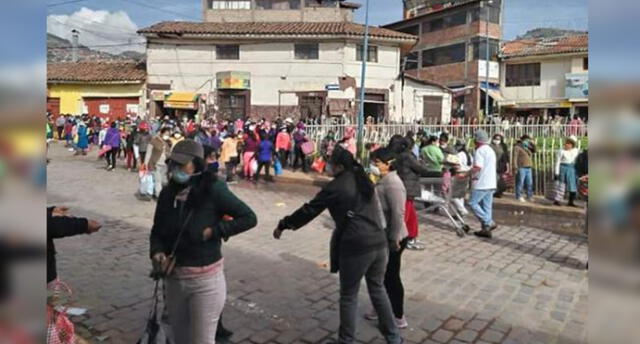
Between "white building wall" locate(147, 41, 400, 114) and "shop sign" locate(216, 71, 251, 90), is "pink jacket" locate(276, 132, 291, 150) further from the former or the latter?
"shop sign" locate(216, 71, 251, 90)

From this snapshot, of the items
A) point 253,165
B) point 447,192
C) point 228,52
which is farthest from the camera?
point 228,52

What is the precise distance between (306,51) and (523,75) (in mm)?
16740

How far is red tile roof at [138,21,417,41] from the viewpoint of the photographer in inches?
995

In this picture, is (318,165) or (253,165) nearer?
(253,165)

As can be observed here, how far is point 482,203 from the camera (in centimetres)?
811

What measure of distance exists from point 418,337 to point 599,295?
3.32 meters

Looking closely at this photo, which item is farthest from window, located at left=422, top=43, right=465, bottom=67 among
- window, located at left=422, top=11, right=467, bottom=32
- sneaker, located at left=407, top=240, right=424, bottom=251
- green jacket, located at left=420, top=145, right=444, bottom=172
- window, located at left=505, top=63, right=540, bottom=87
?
sneaker, located at left=407, top=240, right=424, bottom=251

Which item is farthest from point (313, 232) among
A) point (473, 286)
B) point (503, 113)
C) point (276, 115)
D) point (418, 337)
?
point (503, 113)

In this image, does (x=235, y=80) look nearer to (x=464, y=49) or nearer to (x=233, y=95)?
(x=233, y=95)

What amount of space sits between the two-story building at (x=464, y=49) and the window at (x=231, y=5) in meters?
11.3

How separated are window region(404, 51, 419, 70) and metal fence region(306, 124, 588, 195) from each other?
24.6m

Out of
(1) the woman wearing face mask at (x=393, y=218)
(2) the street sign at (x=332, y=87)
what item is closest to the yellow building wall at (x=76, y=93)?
(2) the street sign at (x=332, y=87)

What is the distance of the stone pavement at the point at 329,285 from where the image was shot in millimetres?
4355

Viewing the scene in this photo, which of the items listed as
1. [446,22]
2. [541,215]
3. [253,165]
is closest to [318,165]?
[253,165]
